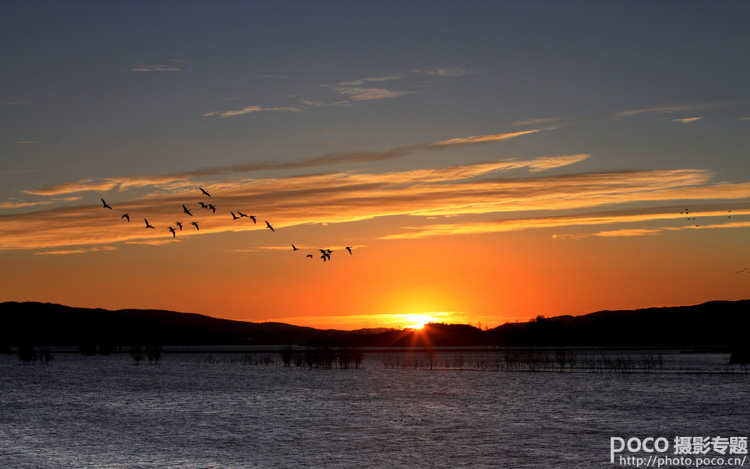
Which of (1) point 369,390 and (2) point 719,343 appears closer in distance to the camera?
(1) point 369,390

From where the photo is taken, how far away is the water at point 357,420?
29.8m

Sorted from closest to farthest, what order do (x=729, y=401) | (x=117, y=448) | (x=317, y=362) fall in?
(x=117, y=448) < (x=729, y=401) < (x=317, y=362)

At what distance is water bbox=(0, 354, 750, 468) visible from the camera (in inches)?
1171

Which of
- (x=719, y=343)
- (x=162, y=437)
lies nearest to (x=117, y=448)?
(x=162, y=437)

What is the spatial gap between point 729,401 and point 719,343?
5965 inches

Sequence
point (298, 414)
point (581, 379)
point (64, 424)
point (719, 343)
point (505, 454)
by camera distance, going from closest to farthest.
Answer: point (505, 454) < point (64, 424) < point (298, 414) < point (581, 379) < point (719, 343)

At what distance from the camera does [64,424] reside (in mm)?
40406

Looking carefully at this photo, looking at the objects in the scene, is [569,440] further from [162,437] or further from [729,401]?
[729,401]

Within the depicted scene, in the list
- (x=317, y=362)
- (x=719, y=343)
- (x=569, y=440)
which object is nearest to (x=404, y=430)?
(x=569, y=440)

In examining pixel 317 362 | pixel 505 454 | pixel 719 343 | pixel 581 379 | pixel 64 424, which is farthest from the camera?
pixel 719 343

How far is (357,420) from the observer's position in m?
41.6

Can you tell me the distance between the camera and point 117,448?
3200 cm

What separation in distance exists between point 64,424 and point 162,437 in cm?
786

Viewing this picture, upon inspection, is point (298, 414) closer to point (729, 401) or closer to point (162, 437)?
point (162, 437)
